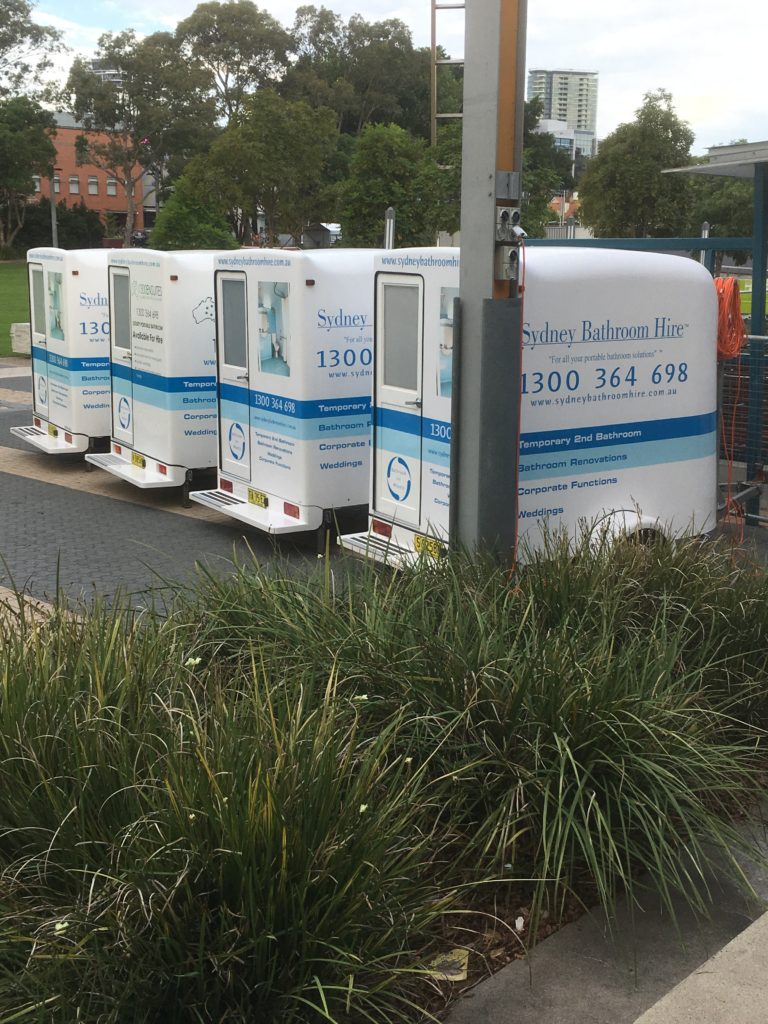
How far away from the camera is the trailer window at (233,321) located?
34.6 ft

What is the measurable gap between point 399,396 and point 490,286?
6.25ft

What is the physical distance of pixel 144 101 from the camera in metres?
69.4

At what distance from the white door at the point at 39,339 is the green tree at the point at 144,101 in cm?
5510

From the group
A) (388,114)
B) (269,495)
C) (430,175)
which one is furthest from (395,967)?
(388,114)

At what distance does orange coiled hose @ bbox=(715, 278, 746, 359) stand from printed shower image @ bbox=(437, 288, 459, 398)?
2.69m

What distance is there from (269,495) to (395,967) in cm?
717

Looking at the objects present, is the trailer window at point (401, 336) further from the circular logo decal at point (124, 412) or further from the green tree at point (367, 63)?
the green tree at point (367, 63)

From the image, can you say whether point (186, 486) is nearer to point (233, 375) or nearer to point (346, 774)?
point (233, 375)

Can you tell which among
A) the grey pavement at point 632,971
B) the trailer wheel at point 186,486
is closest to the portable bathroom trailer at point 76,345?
the trailer wheel at point 186,486

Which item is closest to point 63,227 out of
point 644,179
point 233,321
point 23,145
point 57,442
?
point 23,145

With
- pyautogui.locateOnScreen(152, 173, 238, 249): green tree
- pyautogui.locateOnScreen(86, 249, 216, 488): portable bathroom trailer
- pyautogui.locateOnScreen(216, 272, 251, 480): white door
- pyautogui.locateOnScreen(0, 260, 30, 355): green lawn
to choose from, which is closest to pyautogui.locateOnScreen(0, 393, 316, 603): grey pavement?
pyautogui.locateOnScreen(86, 249, 216, 488): portable bathroom trailer

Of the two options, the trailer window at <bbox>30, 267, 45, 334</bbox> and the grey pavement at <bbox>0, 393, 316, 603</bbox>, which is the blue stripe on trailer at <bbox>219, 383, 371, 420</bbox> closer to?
the grey pavement at <bbox>0, 393, 316, 603</bbox>

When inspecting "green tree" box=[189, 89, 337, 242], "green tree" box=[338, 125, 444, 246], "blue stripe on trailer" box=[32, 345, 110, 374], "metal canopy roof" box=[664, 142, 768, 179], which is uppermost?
"green tree" box=[189, 89, 337, 242]

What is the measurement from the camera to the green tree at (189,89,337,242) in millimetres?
45812
